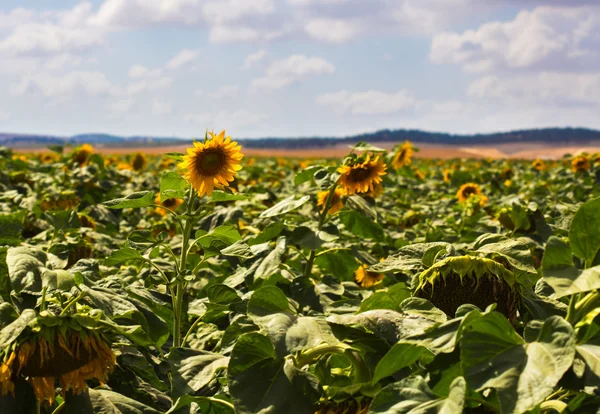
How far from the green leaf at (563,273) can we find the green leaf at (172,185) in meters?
1.22

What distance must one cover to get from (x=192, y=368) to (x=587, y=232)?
73 cm

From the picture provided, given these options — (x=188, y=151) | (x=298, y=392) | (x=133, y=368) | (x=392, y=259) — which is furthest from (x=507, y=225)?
(x=298, y=392)

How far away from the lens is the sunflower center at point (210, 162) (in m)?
2.21

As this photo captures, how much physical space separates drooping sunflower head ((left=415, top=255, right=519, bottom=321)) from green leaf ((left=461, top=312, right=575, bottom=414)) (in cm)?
29

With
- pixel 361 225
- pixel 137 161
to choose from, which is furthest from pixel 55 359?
pixel 137 161

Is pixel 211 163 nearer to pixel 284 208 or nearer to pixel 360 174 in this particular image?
pixel 284 208

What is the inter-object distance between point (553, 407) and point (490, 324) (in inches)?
6.9

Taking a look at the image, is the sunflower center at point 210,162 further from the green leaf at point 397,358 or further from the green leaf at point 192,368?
the green leaf at point 397,358

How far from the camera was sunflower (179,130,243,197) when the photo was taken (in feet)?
7.07

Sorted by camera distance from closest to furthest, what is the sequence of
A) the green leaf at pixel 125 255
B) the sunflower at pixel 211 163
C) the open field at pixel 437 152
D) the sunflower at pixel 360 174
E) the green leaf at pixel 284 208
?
1. the green leaf at pixel 125 255
2. the sunflower at pixel 211 163
3. the green leaf at pixel 284 208
4. the sunflower at pixel 360 174
5. the open field at pixel 437 152

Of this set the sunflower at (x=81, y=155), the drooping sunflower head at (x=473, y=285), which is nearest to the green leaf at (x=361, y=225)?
the drooping sunflower head at (x=473, y=285)

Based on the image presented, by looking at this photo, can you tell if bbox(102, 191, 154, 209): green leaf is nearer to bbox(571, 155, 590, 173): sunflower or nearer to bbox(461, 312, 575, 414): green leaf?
bbox(461, 312, 575, 414): green leaf

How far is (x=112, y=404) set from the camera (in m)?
1.26

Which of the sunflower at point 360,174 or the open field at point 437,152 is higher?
the sunflower at point 360,174
